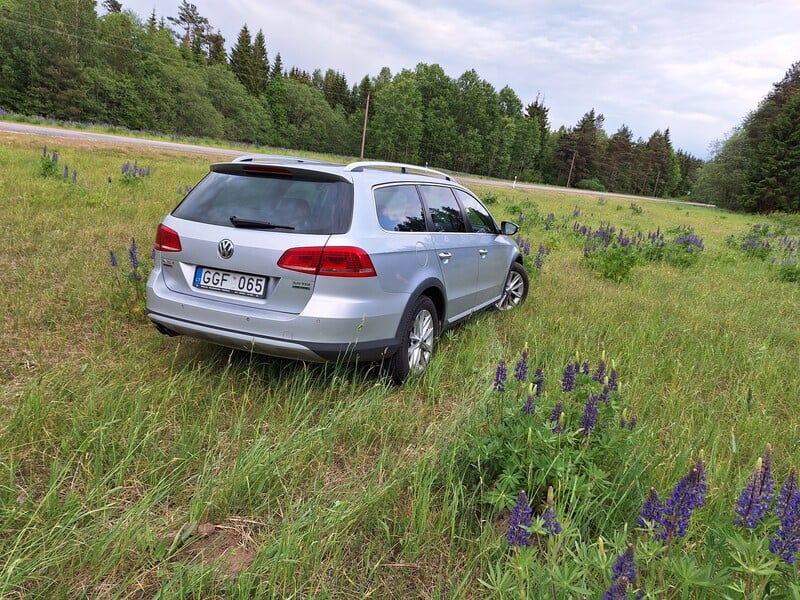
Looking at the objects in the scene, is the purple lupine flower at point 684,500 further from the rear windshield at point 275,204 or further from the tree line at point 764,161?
the tree line at point 764,161

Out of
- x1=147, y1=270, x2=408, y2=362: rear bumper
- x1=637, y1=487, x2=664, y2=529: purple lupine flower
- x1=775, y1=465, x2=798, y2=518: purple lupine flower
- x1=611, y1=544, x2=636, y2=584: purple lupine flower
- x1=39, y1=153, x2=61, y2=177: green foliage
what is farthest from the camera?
x1=39, y1=153, x2=61, y2=177: green foliage

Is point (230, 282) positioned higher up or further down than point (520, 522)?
higher up

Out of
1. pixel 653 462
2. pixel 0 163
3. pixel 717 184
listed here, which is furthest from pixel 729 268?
pixel 717 184

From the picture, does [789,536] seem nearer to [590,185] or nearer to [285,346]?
[285,346]

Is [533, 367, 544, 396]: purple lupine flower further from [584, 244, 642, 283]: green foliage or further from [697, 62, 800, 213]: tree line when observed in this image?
[697, 62, 800, 213]: tree line

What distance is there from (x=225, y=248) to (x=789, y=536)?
3.06 m

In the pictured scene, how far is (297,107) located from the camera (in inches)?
2832

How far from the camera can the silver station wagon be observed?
2.95 metres

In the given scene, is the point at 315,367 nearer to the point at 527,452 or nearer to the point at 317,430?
the point at 317,430

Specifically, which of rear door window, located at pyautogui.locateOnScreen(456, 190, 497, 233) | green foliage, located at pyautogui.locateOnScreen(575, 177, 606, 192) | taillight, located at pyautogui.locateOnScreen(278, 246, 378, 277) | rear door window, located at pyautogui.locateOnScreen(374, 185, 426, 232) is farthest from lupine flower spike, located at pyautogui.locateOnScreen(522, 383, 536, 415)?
green foliage, located at pyautogui.locateOnScreen(575, 177, 606, 192)

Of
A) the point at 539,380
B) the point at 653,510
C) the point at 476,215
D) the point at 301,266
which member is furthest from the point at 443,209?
the point at 653,510

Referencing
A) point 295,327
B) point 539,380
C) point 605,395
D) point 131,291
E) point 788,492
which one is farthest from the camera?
point 131,291

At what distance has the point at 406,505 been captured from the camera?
7.58ft

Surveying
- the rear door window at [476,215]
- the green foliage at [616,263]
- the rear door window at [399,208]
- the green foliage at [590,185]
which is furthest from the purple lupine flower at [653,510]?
the green foliage at [590,185]
